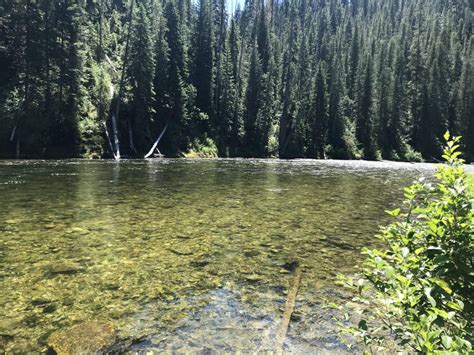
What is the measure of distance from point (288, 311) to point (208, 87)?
63.6 metres

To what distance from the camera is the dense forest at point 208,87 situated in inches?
1656

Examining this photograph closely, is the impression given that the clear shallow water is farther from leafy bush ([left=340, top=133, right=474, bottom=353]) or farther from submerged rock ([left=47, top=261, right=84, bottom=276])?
leafy bush ([left=340, top=133, right=474, bottom=353])

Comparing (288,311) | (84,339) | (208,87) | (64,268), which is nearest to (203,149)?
(208,87)

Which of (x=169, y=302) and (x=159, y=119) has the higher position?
(x=159, y=119)

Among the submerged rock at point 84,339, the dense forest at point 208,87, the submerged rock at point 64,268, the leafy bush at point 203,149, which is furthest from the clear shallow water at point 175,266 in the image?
the leafy bush at point 203,149

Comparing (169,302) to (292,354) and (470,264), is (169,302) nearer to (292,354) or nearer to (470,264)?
(292,354)

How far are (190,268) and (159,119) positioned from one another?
50.9 metres

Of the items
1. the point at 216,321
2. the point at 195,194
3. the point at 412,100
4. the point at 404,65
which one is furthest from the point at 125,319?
the point at 404,65

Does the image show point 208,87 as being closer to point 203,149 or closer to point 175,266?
point 203,149

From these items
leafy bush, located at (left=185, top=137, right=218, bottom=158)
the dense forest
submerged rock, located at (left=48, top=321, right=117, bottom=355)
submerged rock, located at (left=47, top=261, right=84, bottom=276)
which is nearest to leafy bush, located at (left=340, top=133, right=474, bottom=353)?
submerged rock, located at (left=48, top=321, right=117, bottom=355)

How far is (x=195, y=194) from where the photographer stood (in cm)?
1745

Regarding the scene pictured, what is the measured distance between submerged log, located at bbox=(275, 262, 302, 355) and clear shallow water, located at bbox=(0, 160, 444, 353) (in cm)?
10

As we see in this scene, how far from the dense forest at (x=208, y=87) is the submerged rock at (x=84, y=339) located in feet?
131

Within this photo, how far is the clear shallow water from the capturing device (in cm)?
516
